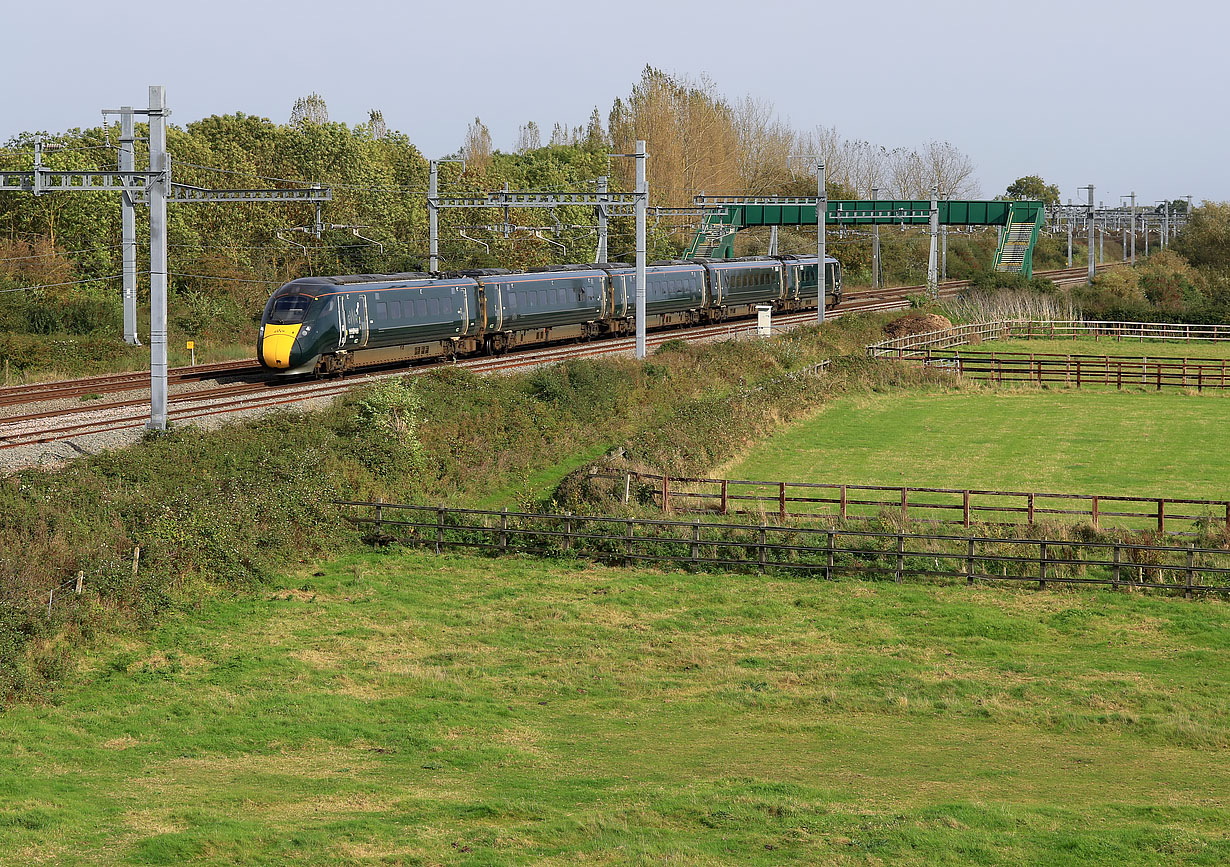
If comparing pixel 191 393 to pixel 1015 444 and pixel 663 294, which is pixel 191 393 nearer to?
pixel 1015 444

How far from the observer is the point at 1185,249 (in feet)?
388

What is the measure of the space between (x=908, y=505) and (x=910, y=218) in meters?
55.6

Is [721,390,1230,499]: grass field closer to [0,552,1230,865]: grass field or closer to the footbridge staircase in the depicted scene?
[0,552,1230,865]: grass field

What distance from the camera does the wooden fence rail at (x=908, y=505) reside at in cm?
2847

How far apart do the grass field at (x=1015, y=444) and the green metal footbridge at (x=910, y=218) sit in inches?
1340

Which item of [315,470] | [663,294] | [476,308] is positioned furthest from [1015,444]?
[663,294]

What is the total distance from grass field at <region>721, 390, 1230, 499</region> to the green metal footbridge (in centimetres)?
3404

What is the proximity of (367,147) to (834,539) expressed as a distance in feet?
226

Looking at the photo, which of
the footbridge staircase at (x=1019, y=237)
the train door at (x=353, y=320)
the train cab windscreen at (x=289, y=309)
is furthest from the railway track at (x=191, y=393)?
the footbridge staircase at (x=1019, y=237)

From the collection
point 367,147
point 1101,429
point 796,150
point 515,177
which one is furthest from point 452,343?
point 796,150

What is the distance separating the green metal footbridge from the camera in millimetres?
86562

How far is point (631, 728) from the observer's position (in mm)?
18625

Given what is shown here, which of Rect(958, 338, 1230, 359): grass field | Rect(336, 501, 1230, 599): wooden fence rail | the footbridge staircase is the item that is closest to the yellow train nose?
Rect(336, 501, 1230, 599): wooden fence rail

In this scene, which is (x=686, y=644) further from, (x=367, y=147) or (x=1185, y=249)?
Result: (x=1185, y=249)
